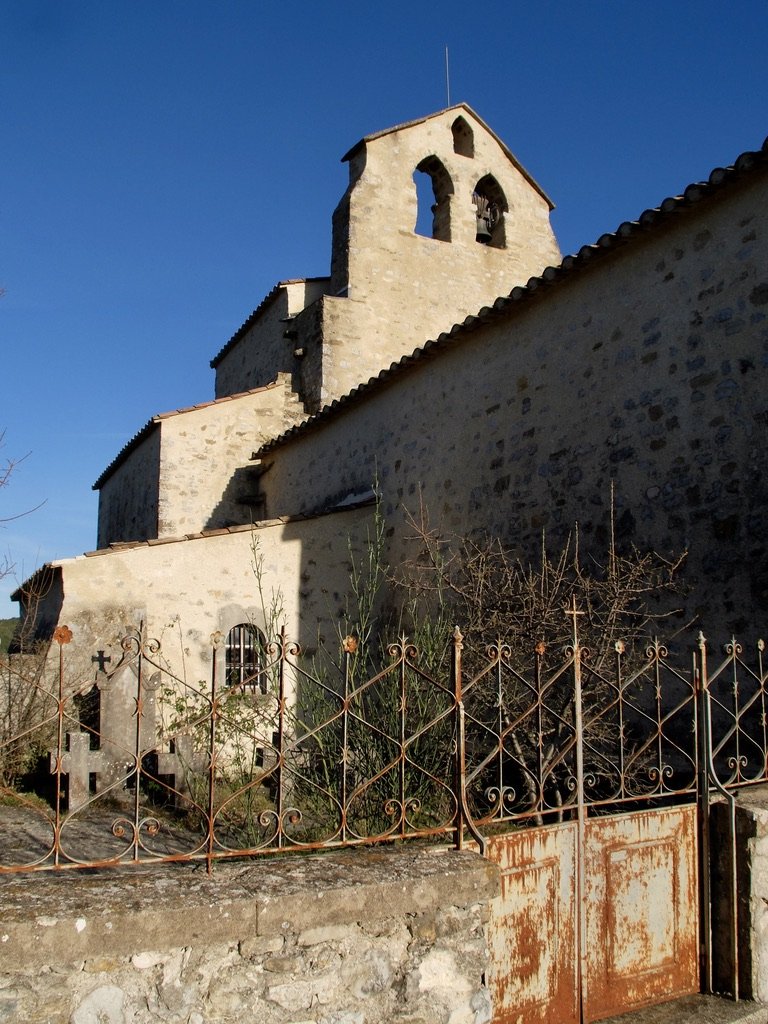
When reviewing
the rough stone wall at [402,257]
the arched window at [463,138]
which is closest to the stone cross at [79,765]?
the rough stone wall at [402,257]

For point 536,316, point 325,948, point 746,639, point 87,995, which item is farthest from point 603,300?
point 87,995

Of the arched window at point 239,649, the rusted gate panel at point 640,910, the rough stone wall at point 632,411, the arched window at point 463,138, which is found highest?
the arched window at point 463,138

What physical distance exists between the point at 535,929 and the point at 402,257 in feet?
44.2

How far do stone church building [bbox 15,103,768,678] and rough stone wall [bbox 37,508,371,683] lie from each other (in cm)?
3

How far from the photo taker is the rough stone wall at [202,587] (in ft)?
30.6

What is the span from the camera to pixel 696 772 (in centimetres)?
434

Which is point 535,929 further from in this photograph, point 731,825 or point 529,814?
point 731,825

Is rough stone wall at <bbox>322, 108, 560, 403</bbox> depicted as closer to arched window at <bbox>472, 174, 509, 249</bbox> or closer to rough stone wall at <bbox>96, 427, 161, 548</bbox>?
arched window at <bbox>472, 174, 509, 249</bbox>

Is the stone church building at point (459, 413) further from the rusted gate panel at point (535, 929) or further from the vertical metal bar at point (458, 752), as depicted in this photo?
the vertical metal bar at point (458, 752)

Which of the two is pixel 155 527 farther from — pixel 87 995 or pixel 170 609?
pixel 87 995

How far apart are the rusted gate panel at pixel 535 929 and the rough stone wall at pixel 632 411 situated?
317cm

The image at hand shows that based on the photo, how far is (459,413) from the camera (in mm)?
9906

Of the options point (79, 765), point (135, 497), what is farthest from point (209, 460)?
point (79, 765)

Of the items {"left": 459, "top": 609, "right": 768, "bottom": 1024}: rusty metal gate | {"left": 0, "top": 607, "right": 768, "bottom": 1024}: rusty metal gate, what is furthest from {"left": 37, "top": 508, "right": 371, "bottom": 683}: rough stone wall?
{"left": 459, "top": 609, "right": 768, "bottom": 1024}: rusty metal gate
